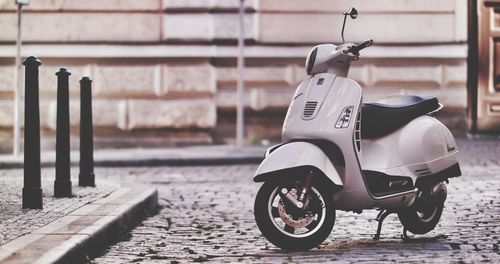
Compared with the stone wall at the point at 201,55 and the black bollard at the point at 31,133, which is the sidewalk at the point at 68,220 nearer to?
the black bollard at the point at 31,133

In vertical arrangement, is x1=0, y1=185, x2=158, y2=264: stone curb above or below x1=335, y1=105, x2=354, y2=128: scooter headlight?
below

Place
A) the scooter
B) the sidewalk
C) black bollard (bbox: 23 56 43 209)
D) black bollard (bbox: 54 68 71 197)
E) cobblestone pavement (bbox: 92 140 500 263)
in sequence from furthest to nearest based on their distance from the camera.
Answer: black bollard (bbox: 54 68 71 197), black bollard (bbox: 23 56 43 209), the scooter, cobblestone pavement (bbox: 92 140 500 263), the sidewalk

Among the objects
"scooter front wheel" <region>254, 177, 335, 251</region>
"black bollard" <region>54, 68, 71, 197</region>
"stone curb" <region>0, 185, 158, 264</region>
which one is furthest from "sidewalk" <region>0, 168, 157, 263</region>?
"scooter front wheel" <region>254, 177, 335, 251</region>

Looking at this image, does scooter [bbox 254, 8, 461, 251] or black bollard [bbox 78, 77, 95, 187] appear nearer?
scooter [bbox 254, 8, 461, 251]

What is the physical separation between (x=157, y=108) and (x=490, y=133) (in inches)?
191

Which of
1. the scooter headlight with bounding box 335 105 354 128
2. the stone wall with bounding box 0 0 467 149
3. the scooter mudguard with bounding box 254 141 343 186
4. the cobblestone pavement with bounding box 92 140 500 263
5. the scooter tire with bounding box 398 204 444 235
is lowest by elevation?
the cobblestone pavement with bounding box 92 140 500 263

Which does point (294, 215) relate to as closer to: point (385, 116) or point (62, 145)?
point (385, 116)

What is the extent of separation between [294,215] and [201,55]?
8.53 m

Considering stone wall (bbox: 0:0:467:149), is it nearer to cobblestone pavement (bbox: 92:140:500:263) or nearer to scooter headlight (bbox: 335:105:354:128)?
cobblestone pavement (bbox: 92:140:500:263)

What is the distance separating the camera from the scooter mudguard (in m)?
5.25

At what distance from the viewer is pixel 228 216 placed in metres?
7.08

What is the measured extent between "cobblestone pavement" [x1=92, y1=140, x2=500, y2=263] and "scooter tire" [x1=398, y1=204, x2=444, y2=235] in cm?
9

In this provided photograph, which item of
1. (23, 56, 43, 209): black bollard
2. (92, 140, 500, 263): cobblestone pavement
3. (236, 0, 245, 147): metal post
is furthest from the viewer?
(236, 0, 245, 147): metal post

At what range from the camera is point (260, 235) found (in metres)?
6.06
